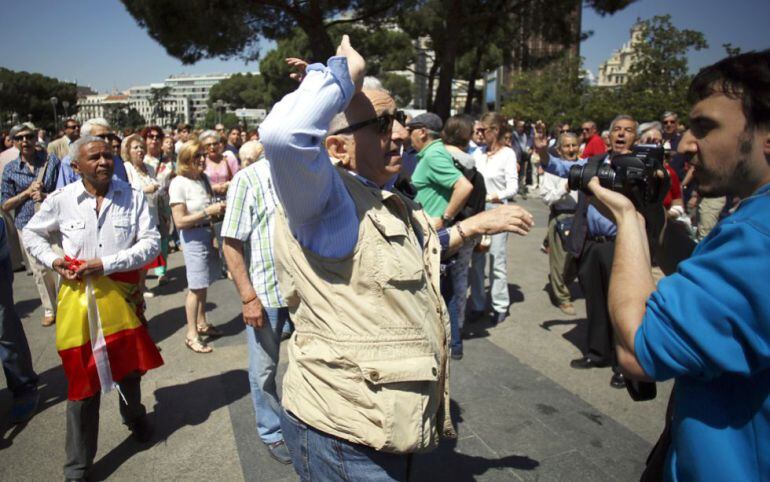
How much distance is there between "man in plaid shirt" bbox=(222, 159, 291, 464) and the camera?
2.87 metres

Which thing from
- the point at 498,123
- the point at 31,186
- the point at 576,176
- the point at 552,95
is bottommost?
the point at 31,186

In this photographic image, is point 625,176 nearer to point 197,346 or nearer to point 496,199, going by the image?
point 496,199

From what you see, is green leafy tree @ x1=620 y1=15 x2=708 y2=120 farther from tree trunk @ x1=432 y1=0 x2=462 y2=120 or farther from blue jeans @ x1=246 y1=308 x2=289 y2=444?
blue jeans @ x1=246 y1=308 x2=289 y2=444

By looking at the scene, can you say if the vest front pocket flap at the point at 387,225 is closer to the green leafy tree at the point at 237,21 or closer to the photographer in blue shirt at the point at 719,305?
the photographer in blue shirt at the point at 719,305

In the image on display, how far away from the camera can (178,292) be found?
21.4 ft

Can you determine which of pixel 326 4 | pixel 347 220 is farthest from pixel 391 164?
pixel 326 4

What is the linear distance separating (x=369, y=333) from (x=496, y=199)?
4215mm

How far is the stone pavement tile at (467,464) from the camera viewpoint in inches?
111

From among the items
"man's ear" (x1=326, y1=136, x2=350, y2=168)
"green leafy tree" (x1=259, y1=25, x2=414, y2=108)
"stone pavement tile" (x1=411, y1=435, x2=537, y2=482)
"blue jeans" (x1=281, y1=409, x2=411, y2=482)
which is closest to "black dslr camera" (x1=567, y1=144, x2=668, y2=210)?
"man's ear" (x1=326, y1=136, x2=350, y2=168)

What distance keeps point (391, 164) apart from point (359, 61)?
33cm

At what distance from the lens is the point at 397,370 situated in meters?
1.37

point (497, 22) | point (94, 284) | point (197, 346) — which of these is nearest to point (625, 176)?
point (94, 284)

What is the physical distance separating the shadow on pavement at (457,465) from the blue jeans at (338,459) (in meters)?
1.43

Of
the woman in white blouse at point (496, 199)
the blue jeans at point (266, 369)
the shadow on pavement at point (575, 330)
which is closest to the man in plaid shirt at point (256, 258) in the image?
the blue jeans at point (266, 369)
